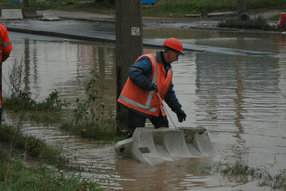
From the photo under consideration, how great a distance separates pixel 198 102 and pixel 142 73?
406 cm

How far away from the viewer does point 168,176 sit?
21.5 ft

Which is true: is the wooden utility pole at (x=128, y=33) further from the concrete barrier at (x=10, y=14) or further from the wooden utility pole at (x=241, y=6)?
the concrete barrier at (x=10, y=14)

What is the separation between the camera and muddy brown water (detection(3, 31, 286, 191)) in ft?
21.5

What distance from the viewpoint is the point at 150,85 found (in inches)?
277

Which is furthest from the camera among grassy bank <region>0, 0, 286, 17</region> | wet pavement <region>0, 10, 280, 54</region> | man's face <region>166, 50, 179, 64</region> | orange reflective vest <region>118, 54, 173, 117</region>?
grassy bank <region>0, 0, 286, 17</region>

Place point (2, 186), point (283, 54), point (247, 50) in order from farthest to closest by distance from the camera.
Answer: point (247, 50), point (283, 54), point (2, 186)

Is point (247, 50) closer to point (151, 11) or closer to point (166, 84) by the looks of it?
point (166, 84)

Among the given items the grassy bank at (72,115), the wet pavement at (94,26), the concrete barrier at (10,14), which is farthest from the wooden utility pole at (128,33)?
the concrete barrier at (10,14)

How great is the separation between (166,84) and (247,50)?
43.0 feet

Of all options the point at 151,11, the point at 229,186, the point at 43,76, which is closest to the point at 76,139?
the point at 229,186

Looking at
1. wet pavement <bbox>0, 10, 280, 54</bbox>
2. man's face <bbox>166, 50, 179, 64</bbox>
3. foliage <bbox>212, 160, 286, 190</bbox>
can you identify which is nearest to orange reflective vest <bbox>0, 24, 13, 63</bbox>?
man's face <bbox>166, 50, 179, 64</bbox>

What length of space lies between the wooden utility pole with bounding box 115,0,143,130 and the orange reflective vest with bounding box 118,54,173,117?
120 cm

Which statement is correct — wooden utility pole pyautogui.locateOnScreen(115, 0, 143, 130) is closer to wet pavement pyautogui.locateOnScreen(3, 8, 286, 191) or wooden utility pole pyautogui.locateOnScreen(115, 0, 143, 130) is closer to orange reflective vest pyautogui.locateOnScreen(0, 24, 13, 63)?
wet pavement pyautogui.locateOnScreen(3, 8, 286, 191)

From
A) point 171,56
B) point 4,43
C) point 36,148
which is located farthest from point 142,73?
point 4,43
